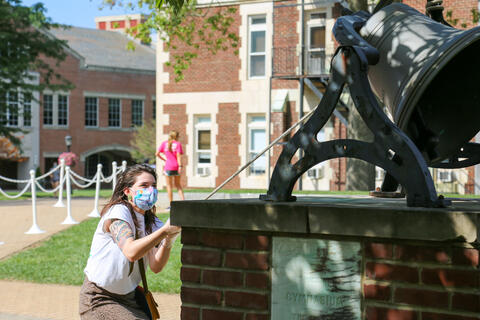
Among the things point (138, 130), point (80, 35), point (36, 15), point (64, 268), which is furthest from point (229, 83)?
point (80, 35)

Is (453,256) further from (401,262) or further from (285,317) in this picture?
(285,317)

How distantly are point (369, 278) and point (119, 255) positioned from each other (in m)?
1.70

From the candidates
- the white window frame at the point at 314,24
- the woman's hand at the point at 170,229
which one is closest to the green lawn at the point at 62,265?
the woman's hand at the point at 170,229

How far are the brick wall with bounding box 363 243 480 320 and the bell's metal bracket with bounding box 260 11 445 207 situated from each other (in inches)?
9.1

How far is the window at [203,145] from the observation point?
995 inches

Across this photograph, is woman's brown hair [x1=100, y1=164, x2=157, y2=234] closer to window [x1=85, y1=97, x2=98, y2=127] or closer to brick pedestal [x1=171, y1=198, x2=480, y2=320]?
brick pedestal [x1=171, y1=198, x2=480, y2=320]

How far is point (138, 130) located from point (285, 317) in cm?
4116

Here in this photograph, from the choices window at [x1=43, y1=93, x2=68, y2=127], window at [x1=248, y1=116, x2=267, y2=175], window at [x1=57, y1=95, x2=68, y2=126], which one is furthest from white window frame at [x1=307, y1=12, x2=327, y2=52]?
window at [x1=57, y1=95, x2=68, y2=126]

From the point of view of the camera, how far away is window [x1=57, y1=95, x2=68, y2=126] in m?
43.9

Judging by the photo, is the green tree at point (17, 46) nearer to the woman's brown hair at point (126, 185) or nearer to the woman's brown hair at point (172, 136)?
→ the woman's brown hair at point (172, 136)

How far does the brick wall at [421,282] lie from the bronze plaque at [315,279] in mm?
70

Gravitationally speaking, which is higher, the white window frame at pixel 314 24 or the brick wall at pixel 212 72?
the white window frame at pixel 314 24

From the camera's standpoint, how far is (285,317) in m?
2.90

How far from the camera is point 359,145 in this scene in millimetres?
2908
